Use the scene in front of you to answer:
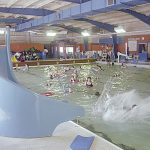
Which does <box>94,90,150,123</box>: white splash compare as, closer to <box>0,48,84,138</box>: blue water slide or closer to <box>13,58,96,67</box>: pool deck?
<box>0,48,84,138</box>: blue water slide

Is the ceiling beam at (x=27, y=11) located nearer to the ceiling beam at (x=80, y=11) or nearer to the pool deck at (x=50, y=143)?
the ceiling beam at (x=80, y=11)

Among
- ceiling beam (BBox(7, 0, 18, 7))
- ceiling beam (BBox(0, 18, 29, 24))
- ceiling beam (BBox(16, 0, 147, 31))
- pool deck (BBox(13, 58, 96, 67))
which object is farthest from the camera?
pool deck (BBox(13, 58, 96, 67))

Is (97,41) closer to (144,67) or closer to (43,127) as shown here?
(144,67)

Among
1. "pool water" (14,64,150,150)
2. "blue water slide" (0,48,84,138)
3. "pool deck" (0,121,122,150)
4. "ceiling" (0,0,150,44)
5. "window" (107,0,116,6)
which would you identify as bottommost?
"pool water" (14,64,150,150)

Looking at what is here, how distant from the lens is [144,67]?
20469 millimetres

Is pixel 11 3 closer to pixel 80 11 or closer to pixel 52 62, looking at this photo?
pixel 80 11

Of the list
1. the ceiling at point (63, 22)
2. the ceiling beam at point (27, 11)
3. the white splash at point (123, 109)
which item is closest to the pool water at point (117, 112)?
the white splash at point (123, 109)

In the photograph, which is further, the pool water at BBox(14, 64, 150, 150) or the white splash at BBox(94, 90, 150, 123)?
the white splash at BBox(94, 90, 150, 123)

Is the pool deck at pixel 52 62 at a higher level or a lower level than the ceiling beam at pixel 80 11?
lower

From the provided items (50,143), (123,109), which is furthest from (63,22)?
(50,143)

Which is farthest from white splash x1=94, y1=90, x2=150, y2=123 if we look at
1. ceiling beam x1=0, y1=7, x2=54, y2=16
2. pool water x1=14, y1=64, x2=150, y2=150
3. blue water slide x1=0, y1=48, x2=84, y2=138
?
ceiling beam x1=0, y1=7, x2=54, y2=16

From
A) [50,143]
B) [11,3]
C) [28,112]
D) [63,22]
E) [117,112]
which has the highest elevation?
[11,3]

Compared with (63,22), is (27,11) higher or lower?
higher

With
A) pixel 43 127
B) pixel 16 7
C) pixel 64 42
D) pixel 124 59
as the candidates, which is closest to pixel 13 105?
pixel 43 127
